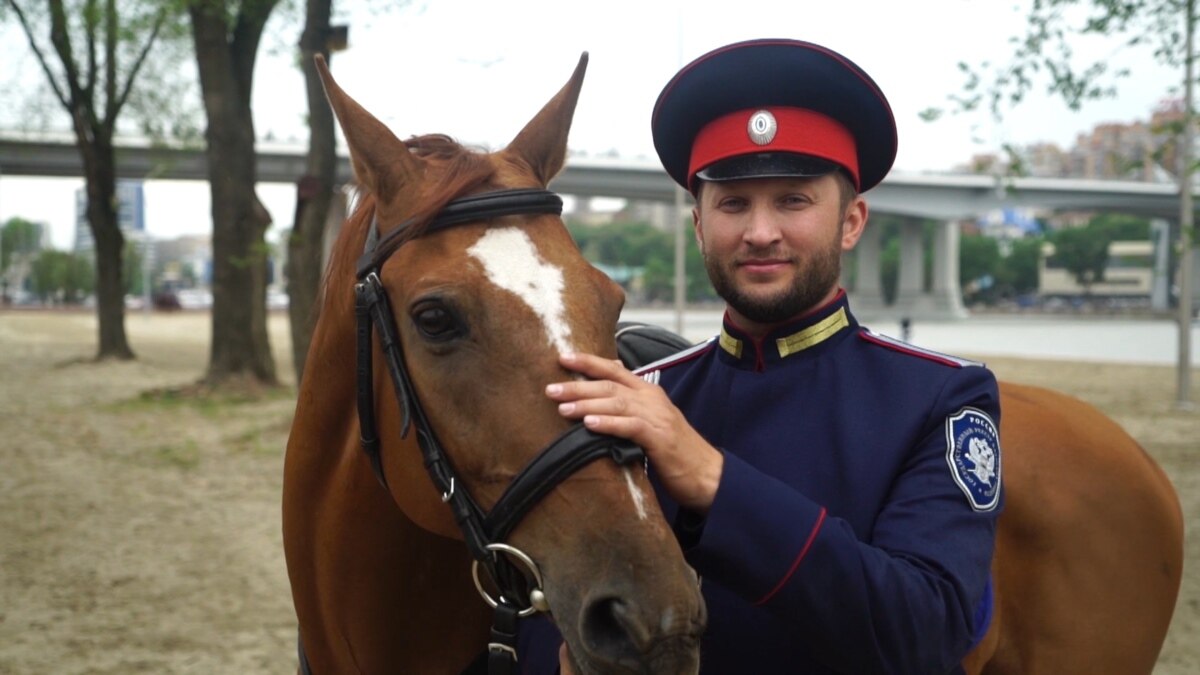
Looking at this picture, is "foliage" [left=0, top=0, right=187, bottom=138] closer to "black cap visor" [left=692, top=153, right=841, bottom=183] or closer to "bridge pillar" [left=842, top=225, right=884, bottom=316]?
"black cap visor" [left=692, top=153, right=841, bottom=183]

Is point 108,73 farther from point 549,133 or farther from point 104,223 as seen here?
point 549,133

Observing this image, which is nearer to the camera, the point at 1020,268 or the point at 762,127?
the point at 762,127

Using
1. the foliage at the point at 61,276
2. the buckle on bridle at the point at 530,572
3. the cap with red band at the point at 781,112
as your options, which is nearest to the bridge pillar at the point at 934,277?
the cap with red band at the point at 781,112

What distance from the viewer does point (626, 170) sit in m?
42.0

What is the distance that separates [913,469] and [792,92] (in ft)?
2.40

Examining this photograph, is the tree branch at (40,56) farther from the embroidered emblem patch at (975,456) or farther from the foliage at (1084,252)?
the foliage at (1084,252)

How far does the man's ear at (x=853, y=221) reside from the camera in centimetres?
187

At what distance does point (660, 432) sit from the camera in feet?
4.75

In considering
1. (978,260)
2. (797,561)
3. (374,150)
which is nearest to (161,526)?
(374,150)

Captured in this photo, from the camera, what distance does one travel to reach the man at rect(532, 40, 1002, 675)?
4.75 ft

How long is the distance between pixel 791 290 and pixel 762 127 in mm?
308

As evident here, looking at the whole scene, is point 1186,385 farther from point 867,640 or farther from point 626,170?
point 626,170

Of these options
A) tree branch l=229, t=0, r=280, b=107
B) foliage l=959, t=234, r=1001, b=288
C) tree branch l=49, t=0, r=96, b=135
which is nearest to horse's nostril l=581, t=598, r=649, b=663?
tree branch l=229, t=0, r=280, b=107

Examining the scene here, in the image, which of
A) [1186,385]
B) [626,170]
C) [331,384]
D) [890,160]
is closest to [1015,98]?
[890,160]
